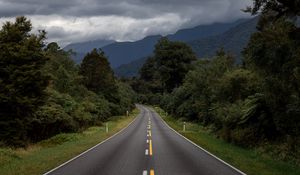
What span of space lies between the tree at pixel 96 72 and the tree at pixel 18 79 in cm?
4154

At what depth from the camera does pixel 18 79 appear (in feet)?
97.3

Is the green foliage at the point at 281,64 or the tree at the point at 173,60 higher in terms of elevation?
the tree at the point at 173,60

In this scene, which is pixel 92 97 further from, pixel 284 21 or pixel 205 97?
pixel 284 21

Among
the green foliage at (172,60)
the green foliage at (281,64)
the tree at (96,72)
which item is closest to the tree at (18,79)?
the green foliage at (281,64)

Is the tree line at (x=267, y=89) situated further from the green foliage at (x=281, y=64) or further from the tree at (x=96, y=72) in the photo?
the tree at (x=96, y=72)

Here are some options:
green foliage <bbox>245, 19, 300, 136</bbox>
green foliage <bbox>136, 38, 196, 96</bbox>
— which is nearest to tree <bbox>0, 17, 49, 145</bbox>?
green foliage <bbox>245, 19, 300, 136</bbox>

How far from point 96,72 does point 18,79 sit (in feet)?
147

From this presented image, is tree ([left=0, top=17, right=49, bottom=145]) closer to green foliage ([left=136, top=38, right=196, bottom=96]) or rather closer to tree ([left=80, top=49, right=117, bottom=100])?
tree ([left=80, top=49, right=117, bottom=100])

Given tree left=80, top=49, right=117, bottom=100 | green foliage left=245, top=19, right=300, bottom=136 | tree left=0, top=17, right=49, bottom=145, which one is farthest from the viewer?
tree left=80, top=49, right=117, bottom=100

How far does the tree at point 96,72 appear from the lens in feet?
244

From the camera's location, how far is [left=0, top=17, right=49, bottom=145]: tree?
97.1 feet

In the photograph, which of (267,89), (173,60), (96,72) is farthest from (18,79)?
(173,60)

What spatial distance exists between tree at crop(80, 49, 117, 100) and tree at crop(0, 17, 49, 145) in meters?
41.5

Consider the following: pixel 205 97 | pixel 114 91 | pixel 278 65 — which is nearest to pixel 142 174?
pixel 278 65
